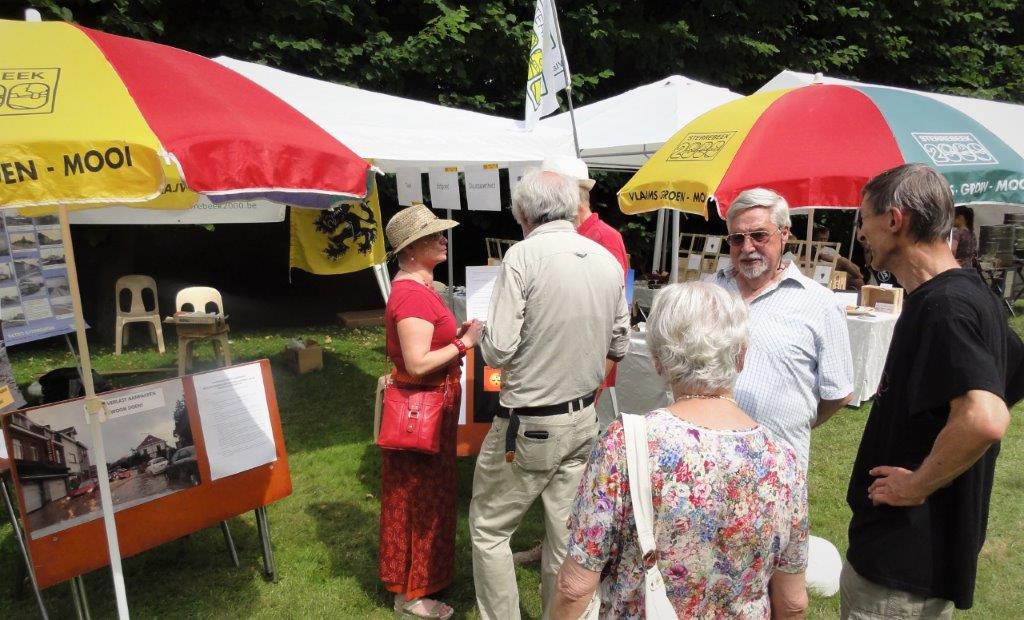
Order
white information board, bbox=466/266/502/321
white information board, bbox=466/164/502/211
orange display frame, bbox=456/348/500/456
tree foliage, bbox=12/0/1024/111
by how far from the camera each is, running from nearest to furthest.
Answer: orange display frame, bbox=456/348/500/456 < white information board, bbox=466/266/502/321 < white information board, bbox=466/164/502/211 < tree foliage, bbox=12/0/1024/111

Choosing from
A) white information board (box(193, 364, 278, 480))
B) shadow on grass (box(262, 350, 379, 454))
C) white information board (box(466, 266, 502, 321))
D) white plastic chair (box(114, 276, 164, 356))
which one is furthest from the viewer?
white plastic chair (box(114, 276, 164, 356))

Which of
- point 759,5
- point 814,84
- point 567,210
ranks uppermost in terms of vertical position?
point 759,5

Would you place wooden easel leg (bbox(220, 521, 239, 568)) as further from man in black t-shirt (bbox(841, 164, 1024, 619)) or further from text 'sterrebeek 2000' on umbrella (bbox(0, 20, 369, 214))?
man in black t-shirt (bbox(841, 164, 1024, 619))

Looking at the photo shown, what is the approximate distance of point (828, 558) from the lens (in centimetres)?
328

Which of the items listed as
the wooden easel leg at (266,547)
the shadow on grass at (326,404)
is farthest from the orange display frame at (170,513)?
the shadow on grass at (326,404)

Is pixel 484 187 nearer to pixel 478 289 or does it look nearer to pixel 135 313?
pixel 478 289

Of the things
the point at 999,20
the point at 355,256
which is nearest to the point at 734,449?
the point at 355,256

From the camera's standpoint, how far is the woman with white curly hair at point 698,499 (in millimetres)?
1389

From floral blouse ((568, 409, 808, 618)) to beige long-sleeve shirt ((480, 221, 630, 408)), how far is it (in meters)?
0.91

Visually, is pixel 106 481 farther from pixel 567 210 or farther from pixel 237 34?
pixel 237 34

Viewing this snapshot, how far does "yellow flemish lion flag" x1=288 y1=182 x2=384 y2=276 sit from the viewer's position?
6082 millimetres

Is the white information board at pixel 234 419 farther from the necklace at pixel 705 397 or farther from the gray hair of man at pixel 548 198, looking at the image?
the necklace at pixel 705 397

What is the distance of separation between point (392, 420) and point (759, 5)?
1230cm

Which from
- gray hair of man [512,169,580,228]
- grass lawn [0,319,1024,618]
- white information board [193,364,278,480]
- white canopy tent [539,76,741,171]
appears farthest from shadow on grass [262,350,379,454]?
gray hair of man [512,169,580,228]
